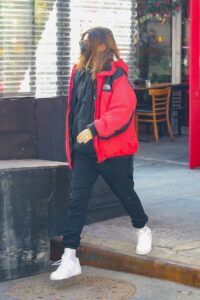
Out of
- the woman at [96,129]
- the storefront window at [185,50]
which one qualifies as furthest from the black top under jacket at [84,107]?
the storefront window at [185,50]

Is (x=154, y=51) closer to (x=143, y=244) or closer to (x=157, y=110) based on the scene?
(x=157, y=110)

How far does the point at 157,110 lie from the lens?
13.4m

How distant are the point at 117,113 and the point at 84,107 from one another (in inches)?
11.2

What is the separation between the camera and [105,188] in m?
7.46

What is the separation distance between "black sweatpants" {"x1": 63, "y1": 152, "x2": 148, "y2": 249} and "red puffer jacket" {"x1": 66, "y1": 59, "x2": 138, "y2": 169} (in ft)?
0.34

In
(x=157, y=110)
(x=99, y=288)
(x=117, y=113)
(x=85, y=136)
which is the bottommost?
(x=99, y=288)

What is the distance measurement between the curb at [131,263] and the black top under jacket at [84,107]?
36.2 inches

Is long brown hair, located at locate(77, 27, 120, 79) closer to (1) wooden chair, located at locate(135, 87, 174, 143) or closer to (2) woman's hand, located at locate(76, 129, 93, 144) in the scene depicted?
(2) woman's hand, located at locate(76, 129, 93, 144)

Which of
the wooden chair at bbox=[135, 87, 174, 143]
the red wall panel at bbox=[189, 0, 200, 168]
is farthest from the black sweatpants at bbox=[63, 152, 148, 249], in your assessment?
the wooden chair at bbox=[135, 87, 174, 143]

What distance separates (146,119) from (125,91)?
7748 millimetres

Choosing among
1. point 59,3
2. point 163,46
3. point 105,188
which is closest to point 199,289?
point 105,188

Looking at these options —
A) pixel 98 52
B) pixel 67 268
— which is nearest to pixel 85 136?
pixel 98 52

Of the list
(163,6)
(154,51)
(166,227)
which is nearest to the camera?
(166,227)

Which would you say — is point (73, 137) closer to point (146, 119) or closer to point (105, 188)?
point (105, 188)
